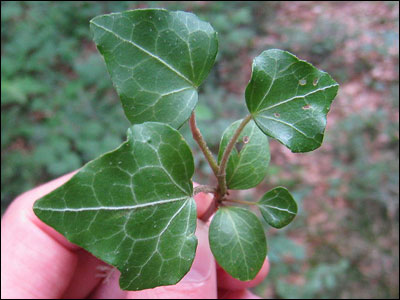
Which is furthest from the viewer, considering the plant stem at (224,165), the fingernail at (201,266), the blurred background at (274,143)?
the blurred background at (274,143)

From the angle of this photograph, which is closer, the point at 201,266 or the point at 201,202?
the point at 201,266

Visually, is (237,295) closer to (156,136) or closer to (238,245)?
(238,245)

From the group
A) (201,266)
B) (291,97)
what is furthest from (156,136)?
(201,266)

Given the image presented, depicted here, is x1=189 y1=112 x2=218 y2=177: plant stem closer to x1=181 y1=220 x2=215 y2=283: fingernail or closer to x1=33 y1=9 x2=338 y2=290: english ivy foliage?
x1=33 y1=9 x2=338 y2=290: english ivy foliage

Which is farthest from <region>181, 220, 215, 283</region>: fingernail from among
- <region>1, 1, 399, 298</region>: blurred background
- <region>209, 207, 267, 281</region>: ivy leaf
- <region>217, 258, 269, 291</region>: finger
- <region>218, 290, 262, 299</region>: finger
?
<region>1, 1, 399, 298</region>: blurred background

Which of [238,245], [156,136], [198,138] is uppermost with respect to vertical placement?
[156,136]

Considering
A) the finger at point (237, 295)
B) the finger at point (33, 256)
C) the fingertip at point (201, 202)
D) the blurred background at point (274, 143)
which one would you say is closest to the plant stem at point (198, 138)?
the fingertip at point (201, 202)

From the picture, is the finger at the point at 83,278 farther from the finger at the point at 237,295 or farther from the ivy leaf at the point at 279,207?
the ivy leaf at the point at 279,207
